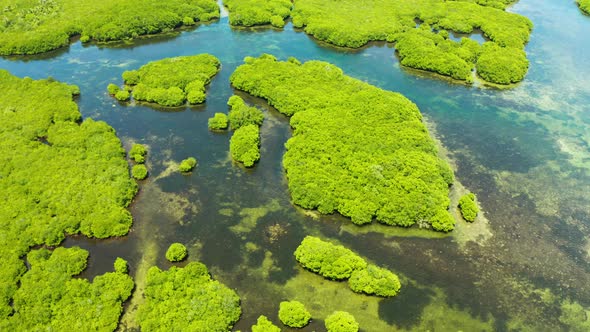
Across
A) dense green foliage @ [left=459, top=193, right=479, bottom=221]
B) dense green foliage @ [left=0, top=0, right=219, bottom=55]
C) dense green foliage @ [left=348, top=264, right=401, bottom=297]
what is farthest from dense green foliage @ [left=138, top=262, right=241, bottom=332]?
dense green foliage @ [left=0, top=0, right=219, bottom=55]

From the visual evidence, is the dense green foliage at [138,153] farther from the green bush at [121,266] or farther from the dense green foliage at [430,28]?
the dense green foliage at [430,28]

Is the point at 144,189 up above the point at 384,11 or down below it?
below

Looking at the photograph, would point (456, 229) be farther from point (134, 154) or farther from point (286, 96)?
point (134, 154)

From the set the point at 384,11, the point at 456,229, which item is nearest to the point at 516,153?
the point at 456,229

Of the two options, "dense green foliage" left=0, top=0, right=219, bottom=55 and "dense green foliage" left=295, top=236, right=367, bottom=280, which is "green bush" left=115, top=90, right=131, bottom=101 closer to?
"dense green foliage" left=0, top=0, right=219, bottom=55

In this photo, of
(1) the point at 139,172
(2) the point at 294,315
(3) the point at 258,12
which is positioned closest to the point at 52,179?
(1) the point at 139,172
